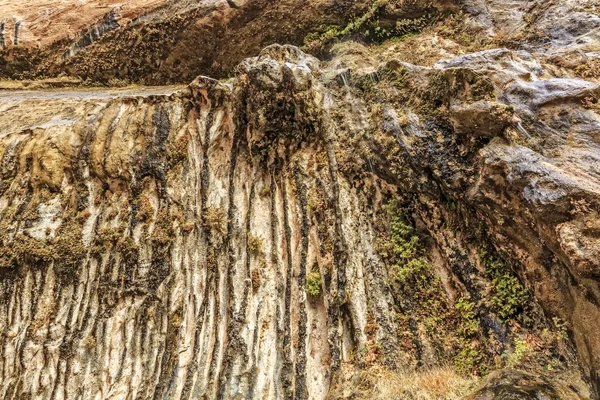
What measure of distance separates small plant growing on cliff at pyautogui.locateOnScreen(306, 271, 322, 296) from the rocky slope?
0.28ft

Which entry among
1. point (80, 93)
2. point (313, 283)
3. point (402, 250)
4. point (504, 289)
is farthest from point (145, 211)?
point (80, 93)

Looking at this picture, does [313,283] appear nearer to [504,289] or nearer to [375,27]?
[504,289]

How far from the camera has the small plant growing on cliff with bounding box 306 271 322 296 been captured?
21.9ft

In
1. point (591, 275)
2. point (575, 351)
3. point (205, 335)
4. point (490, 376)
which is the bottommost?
point (205, 335)

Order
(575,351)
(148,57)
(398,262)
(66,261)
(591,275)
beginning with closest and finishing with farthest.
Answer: (591,275)
(575,351)
(398,262)
(66,261)
(148,57)

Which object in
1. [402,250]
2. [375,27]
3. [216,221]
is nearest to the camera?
[402,250]

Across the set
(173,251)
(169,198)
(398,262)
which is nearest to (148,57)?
Result: (169,198)

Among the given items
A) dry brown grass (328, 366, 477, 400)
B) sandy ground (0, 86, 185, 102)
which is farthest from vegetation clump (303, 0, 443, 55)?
dry brown grass (328, 366, 477, 400)

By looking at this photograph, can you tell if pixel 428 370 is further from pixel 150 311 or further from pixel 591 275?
pixel 150 311

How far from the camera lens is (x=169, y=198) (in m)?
8.10

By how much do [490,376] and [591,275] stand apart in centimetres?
177

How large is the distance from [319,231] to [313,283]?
0.92 meters

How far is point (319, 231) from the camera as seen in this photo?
7066mm

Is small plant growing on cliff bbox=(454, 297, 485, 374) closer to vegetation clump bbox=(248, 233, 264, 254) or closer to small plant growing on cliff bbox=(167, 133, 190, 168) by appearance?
vegetation clump bbox=(248, 233, 264, 254)
